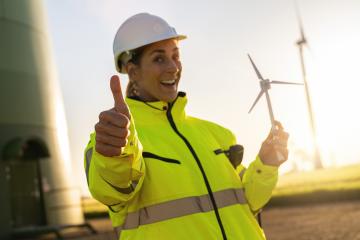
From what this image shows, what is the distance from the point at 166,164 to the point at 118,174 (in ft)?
1.57

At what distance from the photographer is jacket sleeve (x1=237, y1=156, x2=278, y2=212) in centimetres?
311

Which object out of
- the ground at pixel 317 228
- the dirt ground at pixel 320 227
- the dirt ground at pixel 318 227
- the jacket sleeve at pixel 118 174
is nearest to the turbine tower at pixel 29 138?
the ground at pixel 317 228

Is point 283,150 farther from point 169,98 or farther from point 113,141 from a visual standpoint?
point 113,141

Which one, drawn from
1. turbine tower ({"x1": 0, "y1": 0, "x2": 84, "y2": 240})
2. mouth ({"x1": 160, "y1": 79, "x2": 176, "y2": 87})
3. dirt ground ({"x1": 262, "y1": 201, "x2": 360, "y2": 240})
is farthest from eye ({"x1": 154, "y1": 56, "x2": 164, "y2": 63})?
turbine tower ({"x1": 0, "y1": 0, "x2": 84, "y2": 240})

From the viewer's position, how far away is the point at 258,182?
10.3 ft

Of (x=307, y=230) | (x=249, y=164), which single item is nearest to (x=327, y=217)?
(x=307, y=230)

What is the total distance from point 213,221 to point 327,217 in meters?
14.0

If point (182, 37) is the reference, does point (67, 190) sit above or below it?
below

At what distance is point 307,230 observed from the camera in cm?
1322

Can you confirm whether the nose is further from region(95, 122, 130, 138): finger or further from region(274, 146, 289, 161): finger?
region(95, 122, 130, 138): finger

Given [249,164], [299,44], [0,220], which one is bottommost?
[0,220]

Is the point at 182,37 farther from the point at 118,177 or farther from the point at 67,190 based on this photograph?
the point at 67,190

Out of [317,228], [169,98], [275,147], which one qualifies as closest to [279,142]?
[275,147]

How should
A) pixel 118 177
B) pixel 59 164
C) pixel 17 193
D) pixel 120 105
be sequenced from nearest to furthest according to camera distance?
pixel 120 105 → pixel 118 177 → pixel 17 193 → pixel 59 164
